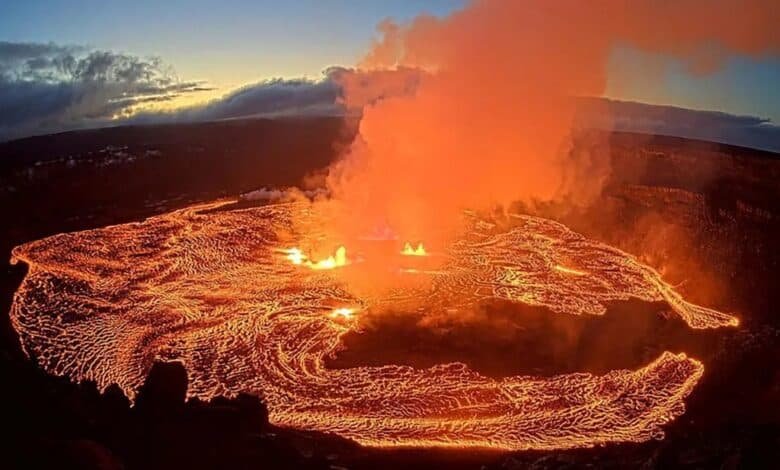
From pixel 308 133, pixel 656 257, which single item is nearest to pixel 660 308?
pixel 656 257

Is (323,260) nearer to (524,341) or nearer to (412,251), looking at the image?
(412,251)

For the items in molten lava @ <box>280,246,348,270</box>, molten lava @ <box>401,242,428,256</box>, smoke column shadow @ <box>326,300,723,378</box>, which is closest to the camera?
smoke column shadow @ <box>326,300,723,378</box>

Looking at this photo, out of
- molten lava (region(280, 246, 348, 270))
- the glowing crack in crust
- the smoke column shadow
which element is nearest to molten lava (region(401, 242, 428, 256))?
the glowing crack in crust

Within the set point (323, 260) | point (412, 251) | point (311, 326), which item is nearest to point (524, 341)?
point (311, 326)

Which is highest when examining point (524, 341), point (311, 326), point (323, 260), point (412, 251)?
point (412, 251)

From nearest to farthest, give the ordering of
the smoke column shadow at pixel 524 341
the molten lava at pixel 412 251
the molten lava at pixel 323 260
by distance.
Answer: the smoke column shadow at pixel 524 341
the molten lava at pixel 323 260
the molten lava at pixel 412 251

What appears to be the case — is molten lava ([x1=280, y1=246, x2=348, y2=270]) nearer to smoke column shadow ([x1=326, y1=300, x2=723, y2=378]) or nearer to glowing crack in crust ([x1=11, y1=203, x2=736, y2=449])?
glowing crack in crust ([x1=11, y1=203, x2=736, y2=449])

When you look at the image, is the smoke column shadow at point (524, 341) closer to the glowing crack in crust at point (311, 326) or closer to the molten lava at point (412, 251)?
the glowing crack in crust at point (311, 326)

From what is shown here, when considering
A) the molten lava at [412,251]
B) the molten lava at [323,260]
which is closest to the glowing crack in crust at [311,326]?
the molten lava at [323,260]
